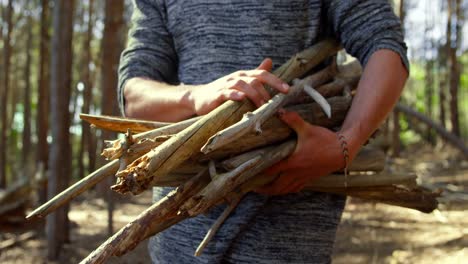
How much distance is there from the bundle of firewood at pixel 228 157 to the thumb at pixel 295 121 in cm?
3

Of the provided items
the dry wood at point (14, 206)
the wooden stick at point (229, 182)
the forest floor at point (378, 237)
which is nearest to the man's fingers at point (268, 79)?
the wooden stick at point (229, 182)

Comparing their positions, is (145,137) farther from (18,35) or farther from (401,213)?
(18,35)

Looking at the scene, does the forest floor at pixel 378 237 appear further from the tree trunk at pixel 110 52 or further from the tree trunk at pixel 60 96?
the tree trunk at pixel 110 52

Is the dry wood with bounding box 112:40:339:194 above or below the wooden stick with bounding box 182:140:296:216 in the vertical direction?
above

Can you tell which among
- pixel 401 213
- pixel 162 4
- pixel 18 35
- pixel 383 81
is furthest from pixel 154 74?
pixel 18 35

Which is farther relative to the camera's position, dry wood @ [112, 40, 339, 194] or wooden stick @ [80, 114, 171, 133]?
wooden stick @ [80, 114, 171, 133]

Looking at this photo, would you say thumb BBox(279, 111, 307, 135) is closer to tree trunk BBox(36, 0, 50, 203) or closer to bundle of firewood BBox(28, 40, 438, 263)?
bundle of firewood BBox(28, 40, 438, 263)

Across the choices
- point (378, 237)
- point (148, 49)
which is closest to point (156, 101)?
point (148, 49)

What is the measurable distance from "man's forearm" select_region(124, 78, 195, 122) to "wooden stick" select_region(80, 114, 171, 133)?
11 centimetres

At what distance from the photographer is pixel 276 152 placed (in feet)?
4.27

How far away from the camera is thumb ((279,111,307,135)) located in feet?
4.34

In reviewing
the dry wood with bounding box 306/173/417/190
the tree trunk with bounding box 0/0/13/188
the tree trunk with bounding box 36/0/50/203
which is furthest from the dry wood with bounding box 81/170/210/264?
the tree trunk with bounding box 0/0/13/188

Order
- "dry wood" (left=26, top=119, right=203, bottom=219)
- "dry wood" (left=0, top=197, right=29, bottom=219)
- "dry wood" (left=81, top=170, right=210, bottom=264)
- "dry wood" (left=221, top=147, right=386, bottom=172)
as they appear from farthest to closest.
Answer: "dry wood" (left=0, top=197, right=29, bottom=219) → "dry wood" (left=221, top=147, right=386, bottom=172) → "dry wood" (left=26, top=119, right=203, bottom=219) → "dry wood" (left=81, top=170, right=210, bottom=264)

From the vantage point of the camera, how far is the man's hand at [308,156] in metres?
1.30
